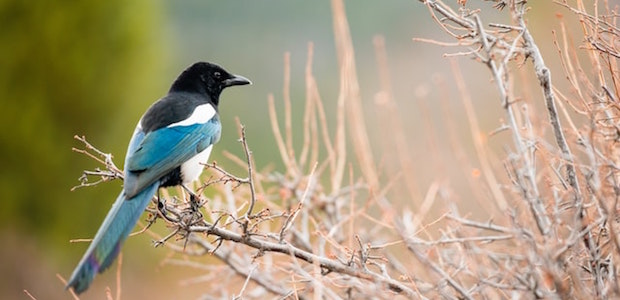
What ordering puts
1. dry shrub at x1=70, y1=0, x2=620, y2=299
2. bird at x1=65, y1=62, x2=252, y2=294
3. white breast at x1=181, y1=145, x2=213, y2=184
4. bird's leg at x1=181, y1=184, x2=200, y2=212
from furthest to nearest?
1. white breast at x1=181, y1=145, x2=213, y2=184
2. bird's leg at x1=181, y1=184, x2=200, y2=212
3. bird at x1=65, y1=62, x2=252, y2=294
4. dry shrub at x1=70, y1=0, x2=620, y2=299

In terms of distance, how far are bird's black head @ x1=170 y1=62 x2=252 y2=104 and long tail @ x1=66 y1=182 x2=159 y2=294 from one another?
1.05 meters

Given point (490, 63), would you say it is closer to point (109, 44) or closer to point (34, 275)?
point (109, 44)

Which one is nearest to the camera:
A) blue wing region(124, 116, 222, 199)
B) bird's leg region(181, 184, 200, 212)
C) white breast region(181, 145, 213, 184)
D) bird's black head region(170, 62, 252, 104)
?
bird's leg region(181, 184, 200, 212)

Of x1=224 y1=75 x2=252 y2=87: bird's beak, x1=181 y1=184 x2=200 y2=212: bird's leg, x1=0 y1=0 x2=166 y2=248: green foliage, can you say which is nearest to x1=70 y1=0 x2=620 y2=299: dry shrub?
x1=181 y1=184 x2=200 y2=212: bird's leg

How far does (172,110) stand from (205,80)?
1.62ft

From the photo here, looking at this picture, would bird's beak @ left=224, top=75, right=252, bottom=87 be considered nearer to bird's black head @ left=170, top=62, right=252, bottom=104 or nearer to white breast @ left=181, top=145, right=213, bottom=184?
bird's black head @ left=170, top=62, right=252, bottom=104

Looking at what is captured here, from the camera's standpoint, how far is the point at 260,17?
2766 cm

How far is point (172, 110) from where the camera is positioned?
3811 millimetres

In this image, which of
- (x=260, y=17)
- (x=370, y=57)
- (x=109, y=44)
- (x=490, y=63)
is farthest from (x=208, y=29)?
(x=490, y=63)

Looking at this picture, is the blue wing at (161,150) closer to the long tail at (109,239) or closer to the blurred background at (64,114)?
the long tail at (109,239)

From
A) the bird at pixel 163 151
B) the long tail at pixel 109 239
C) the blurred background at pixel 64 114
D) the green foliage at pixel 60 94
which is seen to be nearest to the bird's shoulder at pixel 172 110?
the bird at pixel 163 151

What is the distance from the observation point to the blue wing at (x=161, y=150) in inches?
128

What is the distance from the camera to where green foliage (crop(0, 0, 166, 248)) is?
11.3m

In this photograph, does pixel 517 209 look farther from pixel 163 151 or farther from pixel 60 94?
pixel 60 94
